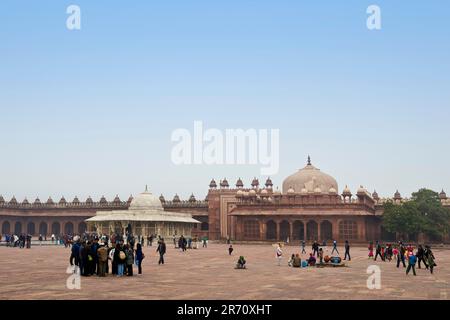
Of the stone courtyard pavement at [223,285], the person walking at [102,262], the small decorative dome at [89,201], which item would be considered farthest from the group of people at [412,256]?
the small decorative dome at [89,201]

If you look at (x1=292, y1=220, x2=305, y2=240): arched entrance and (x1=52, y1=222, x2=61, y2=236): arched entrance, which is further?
(x1=52, y1=222, x2=61, y2=236): arched entrance

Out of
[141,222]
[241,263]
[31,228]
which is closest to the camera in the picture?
[241,263]

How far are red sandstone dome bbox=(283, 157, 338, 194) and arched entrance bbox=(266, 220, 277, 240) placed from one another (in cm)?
739

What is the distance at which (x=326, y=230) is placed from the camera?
59.6 m

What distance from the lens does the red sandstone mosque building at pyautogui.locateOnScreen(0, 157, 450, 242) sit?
5700 cm

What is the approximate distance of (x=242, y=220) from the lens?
61.6 meters

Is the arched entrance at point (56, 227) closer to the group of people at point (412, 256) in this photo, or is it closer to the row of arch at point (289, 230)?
the row of arch at point (289, 230)

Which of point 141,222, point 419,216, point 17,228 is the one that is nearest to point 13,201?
point 17,228

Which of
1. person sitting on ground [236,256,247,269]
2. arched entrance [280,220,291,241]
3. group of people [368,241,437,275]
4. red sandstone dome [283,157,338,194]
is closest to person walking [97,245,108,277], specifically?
person sitting on ground [236,256,247,269]

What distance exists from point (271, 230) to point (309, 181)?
32.2ft

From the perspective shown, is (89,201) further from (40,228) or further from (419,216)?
(419,216)

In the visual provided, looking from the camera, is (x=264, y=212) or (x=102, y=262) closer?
(x=102, y=262)

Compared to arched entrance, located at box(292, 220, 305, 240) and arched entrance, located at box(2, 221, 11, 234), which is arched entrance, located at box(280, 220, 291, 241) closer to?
arched entrance, located at box(292, 220, 305, 240)
